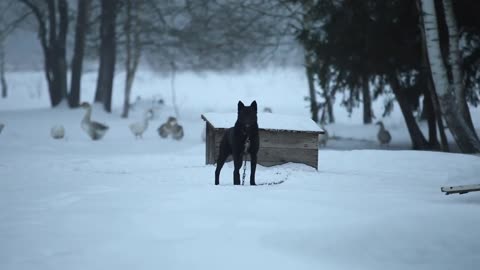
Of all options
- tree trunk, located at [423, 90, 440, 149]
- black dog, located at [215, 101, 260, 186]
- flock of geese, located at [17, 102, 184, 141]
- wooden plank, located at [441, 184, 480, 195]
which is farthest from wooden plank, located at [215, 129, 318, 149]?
flock of geese, located at [17, 102, 184, 141]

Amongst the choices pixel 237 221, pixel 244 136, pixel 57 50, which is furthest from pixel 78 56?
pixel 237 221

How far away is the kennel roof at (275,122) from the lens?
1019 centimetres

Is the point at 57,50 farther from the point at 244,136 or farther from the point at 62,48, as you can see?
the point at 244,136

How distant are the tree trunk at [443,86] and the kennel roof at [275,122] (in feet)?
12.2

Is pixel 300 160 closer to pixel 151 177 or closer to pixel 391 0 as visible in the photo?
pixel 151 177

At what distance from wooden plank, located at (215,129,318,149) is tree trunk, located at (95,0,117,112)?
62.8ft

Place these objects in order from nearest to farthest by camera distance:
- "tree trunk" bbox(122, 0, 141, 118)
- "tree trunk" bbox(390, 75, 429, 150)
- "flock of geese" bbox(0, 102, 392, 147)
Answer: "tree trunk" bbox(390, 75, 429, 150), "flock of geese" bbox(0, 102, 392, 147), "tree trunk" bbox(122, 0, 141, 118)

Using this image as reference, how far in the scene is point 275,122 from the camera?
1051cm

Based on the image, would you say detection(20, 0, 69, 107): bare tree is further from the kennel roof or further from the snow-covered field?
the kennel roof

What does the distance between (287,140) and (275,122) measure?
471 mm

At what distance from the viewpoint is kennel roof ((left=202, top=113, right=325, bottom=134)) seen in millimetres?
10192

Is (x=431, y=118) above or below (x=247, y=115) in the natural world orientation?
below

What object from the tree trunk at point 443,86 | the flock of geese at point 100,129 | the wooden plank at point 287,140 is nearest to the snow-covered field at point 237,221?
the wooden plank at point 287,140

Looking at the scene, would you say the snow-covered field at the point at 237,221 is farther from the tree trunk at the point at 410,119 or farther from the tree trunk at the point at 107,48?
the tree trunk at the point at 107,48
